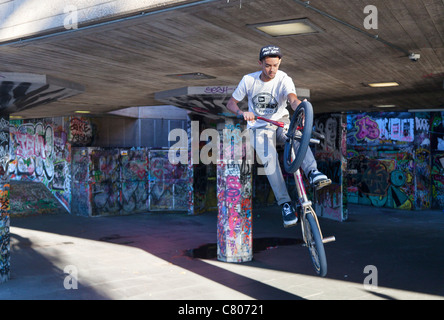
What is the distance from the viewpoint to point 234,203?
41.1ft

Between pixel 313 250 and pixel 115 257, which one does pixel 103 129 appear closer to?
pixel 115 257

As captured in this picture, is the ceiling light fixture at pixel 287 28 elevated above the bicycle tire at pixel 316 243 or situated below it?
above

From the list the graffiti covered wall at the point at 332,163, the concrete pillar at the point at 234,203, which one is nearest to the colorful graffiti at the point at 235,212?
the concrete pillar at the point at 234,203

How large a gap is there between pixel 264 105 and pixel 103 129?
18.8 m

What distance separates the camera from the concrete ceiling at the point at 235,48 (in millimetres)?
6098

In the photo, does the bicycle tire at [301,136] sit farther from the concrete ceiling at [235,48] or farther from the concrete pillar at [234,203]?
the concrete pillar at [234,203]

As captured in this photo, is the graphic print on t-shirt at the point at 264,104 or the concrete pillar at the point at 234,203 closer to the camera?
the graphic print on t-shirt at the point at 264,104

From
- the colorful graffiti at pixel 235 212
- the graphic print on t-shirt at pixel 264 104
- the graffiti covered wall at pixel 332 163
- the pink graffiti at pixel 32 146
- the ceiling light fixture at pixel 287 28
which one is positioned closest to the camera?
the graphic print on t-shirt at pixel 264 104

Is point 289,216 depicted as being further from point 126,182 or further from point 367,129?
point 367,129

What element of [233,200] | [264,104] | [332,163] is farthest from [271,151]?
[332,163]

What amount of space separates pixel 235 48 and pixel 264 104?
281 centimetres

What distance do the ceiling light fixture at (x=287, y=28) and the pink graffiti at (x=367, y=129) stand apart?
1792cm

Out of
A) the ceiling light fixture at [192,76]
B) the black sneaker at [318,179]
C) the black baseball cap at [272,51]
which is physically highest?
the ceiling light fixture at [192,76]

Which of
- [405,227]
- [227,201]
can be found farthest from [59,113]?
[405,227]
